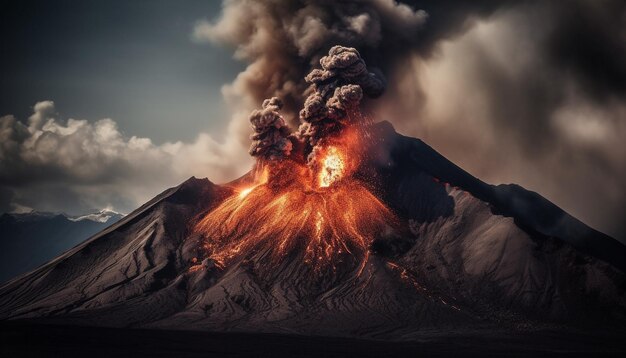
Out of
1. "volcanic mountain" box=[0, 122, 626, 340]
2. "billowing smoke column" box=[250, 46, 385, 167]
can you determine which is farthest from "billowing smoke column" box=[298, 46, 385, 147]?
"volcanic mountain" box=[0, 122, 626, 340]

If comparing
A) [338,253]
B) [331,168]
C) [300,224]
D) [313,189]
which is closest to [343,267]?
[338,253]

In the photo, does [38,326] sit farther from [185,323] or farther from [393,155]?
[393,155]

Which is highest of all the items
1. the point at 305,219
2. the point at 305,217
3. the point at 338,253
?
the point at 305,217

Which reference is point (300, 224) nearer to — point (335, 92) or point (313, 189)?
point (313, 189)

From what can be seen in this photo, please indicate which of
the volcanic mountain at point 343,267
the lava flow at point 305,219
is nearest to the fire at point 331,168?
the lava flow at point 305,219

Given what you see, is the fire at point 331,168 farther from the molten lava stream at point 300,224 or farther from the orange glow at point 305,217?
the molten lava stream at point 300,224

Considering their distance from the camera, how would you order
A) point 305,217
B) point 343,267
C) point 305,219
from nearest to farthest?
point 343,267 → point 305,219 → point 305,217
